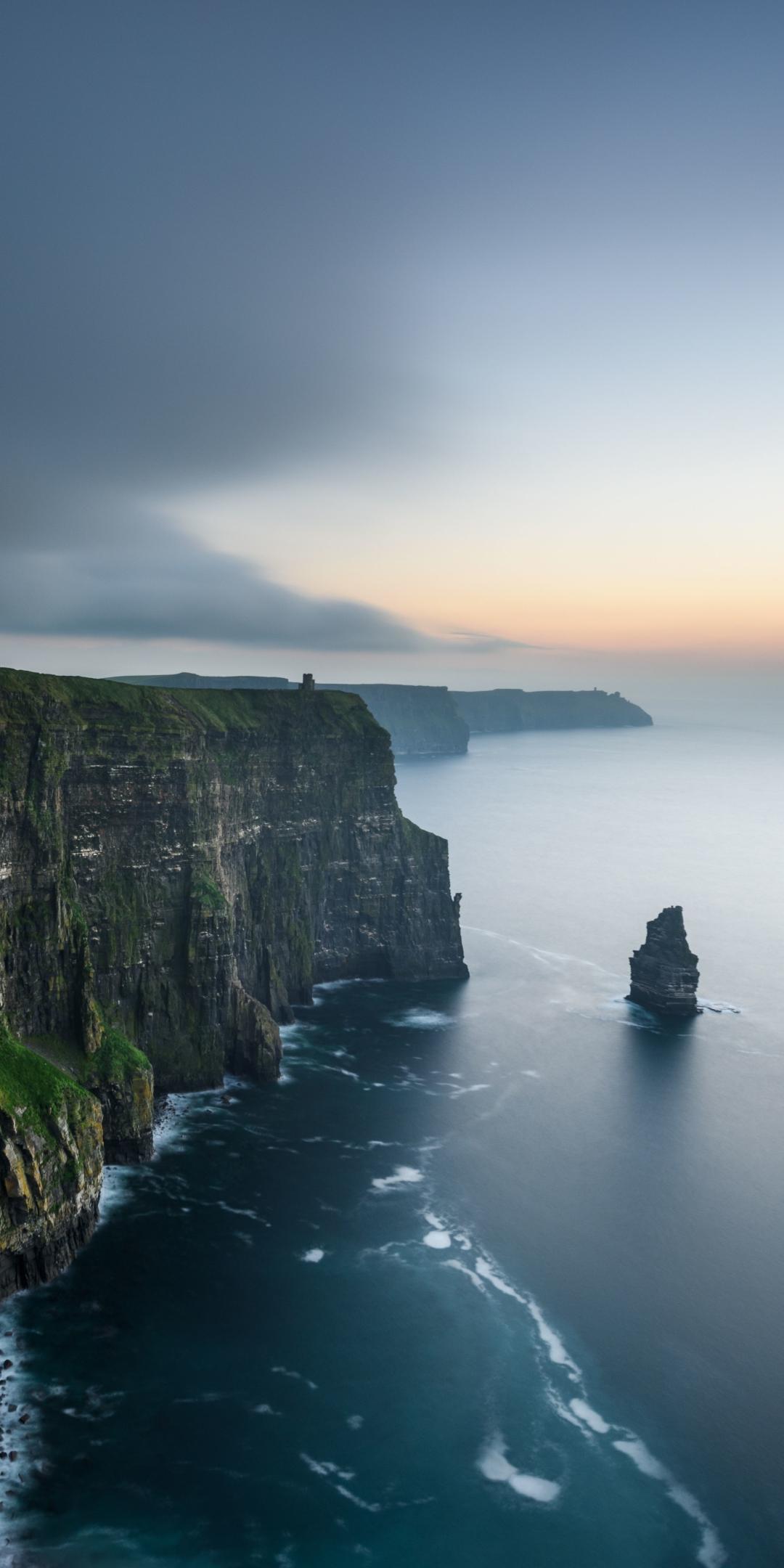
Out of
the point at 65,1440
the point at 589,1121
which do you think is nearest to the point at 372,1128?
the point at 589,1121

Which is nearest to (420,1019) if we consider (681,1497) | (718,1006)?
(718,1006)

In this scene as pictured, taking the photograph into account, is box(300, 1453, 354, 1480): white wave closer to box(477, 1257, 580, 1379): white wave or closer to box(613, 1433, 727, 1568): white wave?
box(613, 1433, 727, 1568): white wave

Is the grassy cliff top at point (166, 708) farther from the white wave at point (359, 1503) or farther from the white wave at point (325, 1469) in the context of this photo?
the white wave at point (359, 1503)

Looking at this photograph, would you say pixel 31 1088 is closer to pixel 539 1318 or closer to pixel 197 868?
pixel 197 868

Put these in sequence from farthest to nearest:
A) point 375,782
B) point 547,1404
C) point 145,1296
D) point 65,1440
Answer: point 375,782, point 145,1296, point 547,1404, point 65,1440

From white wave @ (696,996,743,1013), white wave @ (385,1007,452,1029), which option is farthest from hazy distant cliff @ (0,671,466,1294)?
white wave @ (696,996,743,1013)

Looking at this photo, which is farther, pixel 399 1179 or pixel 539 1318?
pixel 399 1179

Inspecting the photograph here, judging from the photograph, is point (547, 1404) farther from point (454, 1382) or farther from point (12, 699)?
point (12, 699)
